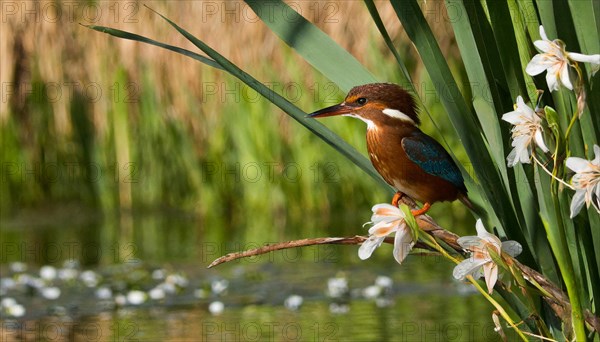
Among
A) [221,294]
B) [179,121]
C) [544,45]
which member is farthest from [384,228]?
[179,121]

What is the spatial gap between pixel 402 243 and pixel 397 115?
26.5 inches

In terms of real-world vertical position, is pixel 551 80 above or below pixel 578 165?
above

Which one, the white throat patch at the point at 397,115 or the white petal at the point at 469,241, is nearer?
the white petal at the point at 469,241

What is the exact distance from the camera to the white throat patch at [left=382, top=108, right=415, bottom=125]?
3.33 m

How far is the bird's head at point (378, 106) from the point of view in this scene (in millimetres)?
3326

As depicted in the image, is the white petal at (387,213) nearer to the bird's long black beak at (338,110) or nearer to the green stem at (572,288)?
the green stem at (572,288)

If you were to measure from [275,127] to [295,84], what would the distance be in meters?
0.57

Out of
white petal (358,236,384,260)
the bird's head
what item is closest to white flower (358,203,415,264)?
white petal (358,236,384,260)

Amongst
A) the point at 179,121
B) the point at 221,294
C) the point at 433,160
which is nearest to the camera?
the point at 433,160

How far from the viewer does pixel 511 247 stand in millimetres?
2871

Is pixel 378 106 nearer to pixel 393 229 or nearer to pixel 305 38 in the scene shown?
pixel 305 38

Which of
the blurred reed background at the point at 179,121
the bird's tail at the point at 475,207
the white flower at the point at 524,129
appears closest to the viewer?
the white flower at the point at 524,129

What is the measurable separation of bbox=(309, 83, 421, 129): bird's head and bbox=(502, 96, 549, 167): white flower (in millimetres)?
611

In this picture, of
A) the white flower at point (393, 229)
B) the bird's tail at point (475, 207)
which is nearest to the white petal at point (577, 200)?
the white flower at point (393, 229)
